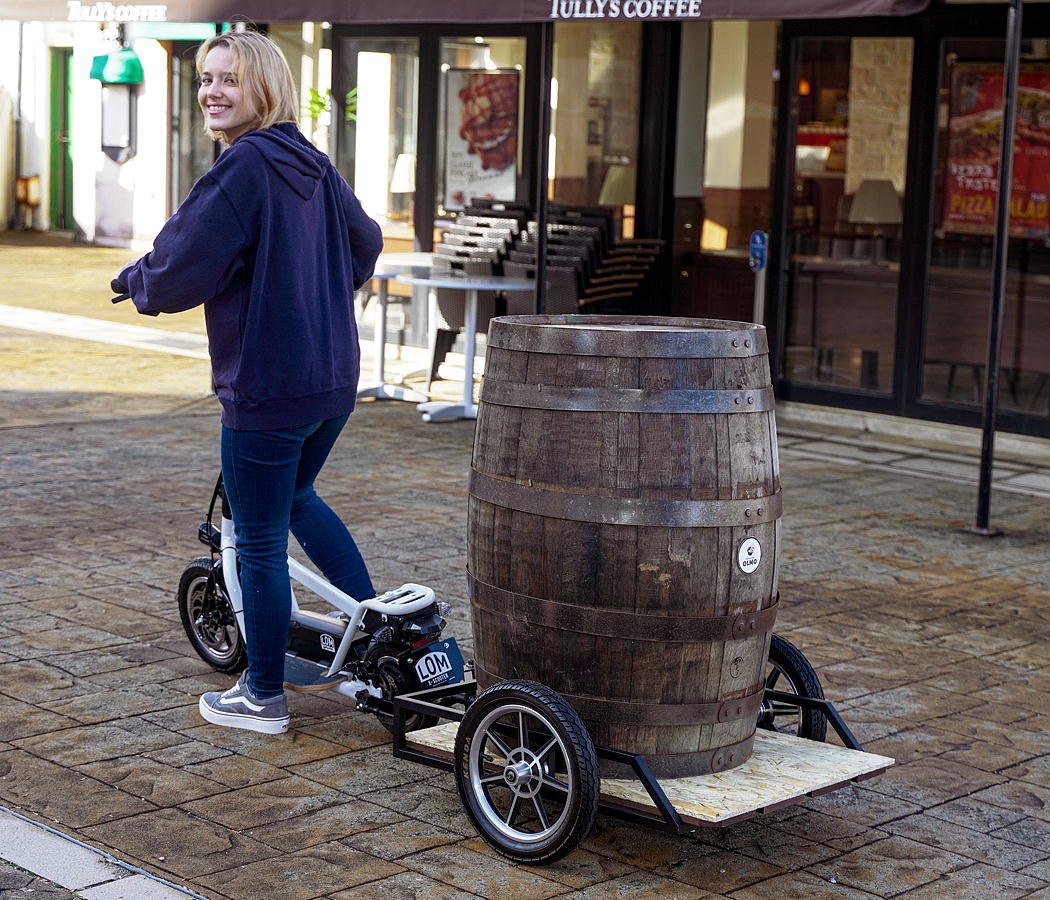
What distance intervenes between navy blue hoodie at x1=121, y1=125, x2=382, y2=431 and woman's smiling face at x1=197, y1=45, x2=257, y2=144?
0.07m

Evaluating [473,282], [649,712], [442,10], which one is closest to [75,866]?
[649,712]

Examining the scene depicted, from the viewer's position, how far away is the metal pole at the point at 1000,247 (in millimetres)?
6949

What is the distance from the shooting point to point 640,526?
367 cm

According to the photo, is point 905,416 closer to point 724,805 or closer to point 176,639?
point 176,639

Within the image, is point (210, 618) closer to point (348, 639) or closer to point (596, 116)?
point (348, 639)

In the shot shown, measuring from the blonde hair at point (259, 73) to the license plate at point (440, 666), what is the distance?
144 centimetres

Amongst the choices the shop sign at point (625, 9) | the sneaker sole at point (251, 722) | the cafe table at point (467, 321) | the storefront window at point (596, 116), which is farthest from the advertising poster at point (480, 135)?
the sneaker sole at point (251, 722)

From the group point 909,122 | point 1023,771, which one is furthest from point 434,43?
point 1023,771

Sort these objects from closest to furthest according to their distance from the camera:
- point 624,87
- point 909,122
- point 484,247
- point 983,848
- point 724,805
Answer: point 724,805, point 983,848, point 909,122, point 484,247, point 624,87

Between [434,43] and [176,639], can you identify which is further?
[434,43]

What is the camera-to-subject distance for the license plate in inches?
170

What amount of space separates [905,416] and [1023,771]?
5578 mm

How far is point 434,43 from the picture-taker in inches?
476

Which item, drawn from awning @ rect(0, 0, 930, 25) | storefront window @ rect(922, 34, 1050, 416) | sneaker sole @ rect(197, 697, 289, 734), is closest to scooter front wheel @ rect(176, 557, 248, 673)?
sneaker sole @ rect(197, 697, 289, 734)
